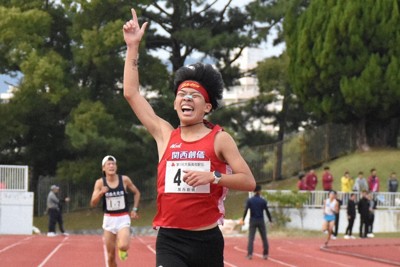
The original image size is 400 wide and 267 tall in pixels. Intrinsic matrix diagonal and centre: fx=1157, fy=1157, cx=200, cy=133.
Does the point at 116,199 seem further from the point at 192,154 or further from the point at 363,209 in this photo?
the point at 363,209

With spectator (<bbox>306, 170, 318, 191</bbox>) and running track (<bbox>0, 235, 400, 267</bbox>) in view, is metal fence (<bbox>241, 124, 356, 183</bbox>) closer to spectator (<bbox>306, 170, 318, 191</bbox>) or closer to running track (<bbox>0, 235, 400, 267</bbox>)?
spectator (<bbox>306, 170, 318, 191</bbox>)

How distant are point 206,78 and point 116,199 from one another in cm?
846

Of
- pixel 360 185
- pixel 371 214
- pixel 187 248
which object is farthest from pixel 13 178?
pixel 187 248

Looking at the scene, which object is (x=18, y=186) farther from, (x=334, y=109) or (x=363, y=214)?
(x=334, y=109)

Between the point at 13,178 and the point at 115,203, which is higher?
the point at 13,178

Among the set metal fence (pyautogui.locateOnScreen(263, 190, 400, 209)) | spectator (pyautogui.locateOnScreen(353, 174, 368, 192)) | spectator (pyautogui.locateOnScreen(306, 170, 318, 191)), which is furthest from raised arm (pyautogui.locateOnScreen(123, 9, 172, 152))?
spectator (pyautogui.locateOnScreen(306, 170, 318, 191))

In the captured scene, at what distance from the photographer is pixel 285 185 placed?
173 ft

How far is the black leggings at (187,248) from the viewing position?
24.8 feet

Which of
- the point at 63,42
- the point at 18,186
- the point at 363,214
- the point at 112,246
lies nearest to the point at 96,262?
the point at 112,246

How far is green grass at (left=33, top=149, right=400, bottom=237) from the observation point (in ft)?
Result: 159

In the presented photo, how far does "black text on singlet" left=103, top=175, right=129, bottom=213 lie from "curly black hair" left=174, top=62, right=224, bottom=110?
8.22 metres

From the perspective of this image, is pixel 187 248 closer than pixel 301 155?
Yes

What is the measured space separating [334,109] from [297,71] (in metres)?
2.34

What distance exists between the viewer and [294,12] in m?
53.9
